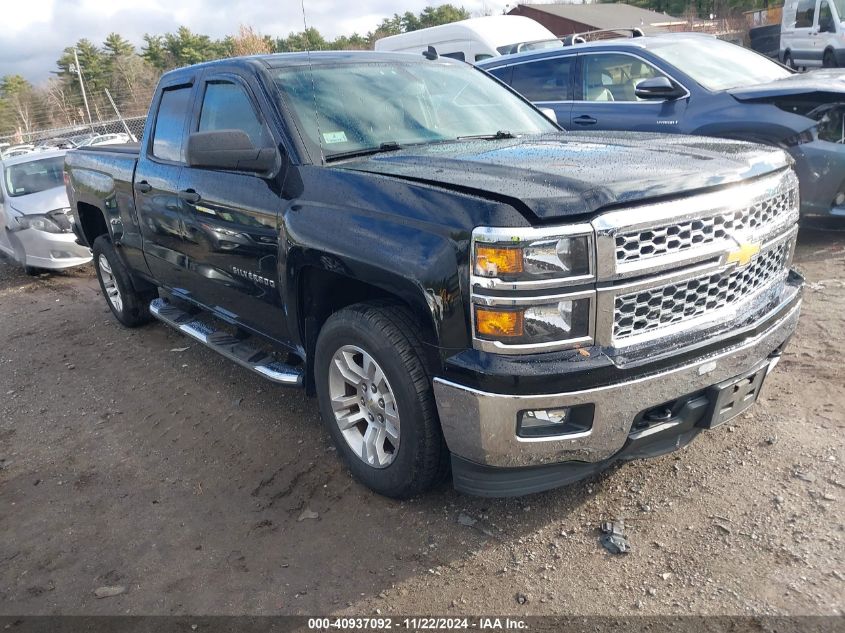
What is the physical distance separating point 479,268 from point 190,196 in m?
2.32

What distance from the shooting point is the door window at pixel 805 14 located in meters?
16.7

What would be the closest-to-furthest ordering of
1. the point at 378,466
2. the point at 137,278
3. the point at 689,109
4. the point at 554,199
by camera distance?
the point at 554,199 → the point at 378,466 → the point at 137,278 → the point at 689,109

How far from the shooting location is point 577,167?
2.73 meters

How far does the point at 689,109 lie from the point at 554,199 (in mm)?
4655

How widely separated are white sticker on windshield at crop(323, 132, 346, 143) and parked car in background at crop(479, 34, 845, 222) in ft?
13.0

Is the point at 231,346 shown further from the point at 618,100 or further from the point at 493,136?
the point at 618,100

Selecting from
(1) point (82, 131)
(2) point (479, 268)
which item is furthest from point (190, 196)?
(1) point (82, 131)

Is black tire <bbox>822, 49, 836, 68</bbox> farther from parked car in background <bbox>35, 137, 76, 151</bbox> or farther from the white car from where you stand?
parked car in background <bbox>35, 137, 76, 151</bbox>

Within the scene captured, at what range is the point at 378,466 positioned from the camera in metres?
3.13

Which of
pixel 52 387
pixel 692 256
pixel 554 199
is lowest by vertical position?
pixel 52 387

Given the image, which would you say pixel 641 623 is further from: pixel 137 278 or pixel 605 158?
pixel 137 278

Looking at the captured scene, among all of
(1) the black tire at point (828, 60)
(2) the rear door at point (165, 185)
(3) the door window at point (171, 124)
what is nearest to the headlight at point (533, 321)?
(2) the rear door at point (165, 185)

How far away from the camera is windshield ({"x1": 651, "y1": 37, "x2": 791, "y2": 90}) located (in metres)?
6.52

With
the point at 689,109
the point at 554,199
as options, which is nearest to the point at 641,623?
the point at 554,199
